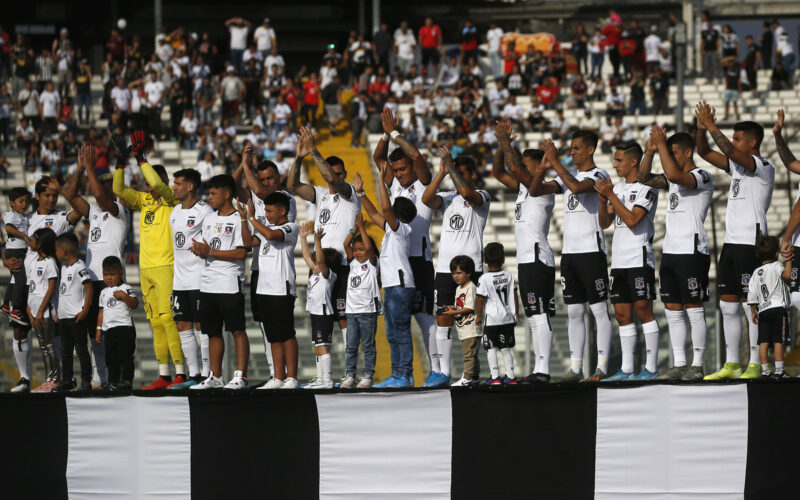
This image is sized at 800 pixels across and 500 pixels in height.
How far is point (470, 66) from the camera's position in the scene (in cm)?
2853

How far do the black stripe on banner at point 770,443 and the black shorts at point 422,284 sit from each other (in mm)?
3114

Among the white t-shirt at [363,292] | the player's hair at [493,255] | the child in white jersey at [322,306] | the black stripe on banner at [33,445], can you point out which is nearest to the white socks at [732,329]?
the player's hair at [493,255]

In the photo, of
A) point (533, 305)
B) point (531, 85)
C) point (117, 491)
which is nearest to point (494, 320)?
point (533, 305)

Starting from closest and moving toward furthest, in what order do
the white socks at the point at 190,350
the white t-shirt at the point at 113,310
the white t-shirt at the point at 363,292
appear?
1. the white t-shirt at the point at 363,292
2. the white socks at the point at 190,350
3. the white t-shirt at the point at 113,310

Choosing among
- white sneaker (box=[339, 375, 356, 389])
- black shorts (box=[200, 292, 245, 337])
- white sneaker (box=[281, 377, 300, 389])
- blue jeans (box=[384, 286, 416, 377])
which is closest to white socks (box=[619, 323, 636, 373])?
blue jeans (box=[384, 286, 416, 377])

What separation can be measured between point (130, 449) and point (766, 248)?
18.8 feet

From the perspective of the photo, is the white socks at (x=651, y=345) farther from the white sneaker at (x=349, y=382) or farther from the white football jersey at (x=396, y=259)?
the white sneaker at (x=349, y=382)

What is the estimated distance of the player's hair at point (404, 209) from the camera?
34.8 feet

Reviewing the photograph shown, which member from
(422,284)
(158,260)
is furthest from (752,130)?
(158,260)

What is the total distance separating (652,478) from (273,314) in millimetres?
3655

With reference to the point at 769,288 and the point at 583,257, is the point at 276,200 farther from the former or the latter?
the point at 769,288

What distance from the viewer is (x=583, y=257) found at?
10.4 m

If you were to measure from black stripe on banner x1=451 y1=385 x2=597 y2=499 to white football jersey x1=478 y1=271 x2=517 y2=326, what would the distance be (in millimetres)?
877

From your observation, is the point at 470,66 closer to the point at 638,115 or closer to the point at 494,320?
the point at 638,115
